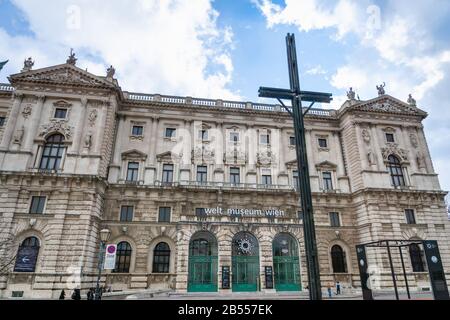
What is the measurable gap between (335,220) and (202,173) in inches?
709

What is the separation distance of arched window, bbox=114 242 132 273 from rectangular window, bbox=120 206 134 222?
8.73 feet

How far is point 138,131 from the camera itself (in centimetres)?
3938

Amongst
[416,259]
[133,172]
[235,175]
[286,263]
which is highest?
[235,175]

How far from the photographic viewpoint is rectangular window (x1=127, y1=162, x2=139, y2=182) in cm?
3666

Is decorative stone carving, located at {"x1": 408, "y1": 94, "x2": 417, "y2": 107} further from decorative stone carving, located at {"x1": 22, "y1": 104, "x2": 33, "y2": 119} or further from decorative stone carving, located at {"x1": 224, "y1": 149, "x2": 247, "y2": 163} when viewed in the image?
decorative stone carving, located at {"x1": 22, "y1": 104, "x2": 33, "y2": 119}

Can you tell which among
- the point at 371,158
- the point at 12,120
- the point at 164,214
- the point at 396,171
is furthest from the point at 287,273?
the point at 12,120

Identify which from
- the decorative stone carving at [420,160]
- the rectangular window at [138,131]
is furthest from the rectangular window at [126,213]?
the decorative stone carving at [420,160]

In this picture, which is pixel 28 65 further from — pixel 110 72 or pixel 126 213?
pixel 126 213

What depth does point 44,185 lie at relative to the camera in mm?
31609
